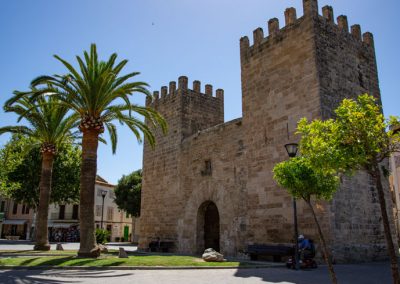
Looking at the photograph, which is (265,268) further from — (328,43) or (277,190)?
(328,43)

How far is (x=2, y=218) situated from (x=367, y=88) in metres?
43.0

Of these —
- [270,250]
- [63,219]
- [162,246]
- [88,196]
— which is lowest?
[162,246]

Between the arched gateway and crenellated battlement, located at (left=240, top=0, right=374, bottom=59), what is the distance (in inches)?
276

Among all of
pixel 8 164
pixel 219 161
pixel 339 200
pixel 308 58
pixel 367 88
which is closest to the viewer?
pixel 339 200

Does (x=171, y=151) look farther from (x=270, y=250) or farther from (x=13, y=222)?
(x=13, y=222)

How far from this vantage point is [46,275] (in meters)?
8.71

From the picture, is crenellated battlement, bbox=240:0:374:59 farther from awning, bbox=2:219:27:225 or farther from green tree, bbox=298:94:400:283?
awning, bbox=2:219:27:225

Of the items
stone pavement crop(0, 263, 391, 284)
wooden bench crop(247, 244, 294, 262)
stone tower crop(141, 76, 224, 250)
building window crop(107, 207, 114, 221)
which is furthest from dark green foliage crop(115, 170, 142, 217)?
stone pavement crop(0, 263, 391, 284)

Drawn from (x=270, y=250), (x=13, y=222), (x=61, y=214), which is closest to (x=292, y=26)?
(x=270, y=250)

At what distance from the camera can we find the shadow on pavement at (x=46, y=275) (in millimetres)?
7586

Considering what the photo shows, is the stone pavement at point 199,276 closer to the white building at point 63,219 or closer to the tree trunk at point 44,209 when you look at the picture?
the tree trunk at point 44,209

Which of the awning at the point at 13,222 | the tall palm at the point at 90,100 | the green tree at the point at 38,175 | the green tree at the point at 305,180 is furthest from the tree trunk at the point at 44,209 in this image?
the awning at the point at 13,222

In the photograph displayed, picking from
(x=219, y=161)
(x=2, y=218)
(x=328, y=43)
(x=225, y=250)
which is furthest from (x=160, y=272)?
(x=2, y=218)

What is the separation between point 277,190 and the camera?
13102mm
